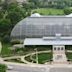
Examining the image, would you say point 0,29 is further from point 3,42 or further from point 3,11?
point 3,11

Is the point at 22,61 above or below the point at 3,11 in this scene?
below

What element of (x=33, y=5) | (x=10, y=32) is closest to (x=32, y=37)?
(x=10, y=32)

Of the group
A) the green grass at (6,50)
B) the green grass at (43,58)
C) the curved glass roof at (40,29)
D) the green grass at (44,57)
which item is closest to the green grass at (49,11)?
the curved glass roof at (40,29)

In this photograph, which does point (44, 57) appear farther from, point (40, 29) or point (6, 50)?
point (40, 29)

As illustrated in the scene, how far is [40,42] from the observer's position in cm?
6606

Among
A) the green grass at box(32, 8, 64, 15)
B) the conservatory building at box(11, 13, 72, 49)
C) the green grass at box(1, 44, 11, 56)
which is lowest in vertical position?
the green grass at box(1, 44, 11, 56)

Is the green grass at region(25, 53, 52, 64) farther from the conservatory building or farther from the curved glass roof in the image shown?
the curved glass roof

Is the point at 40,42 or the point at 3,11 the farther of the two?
the point at 3,11

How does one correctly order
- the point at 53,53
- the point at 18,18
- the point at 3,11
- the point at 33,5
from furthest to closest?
the point at 33,5 → the point at 3,11 → the point at 18,18 → the point at 53,53

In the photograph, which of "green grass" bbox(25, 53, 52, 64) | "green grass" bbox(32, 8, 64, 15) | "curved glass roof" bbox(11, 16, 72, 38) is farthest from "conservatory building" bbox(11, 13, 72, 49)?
"green grass" bbox(32, 8, 64, 15)

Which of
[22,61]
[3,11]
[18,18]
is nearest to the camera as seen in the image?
[22,61]

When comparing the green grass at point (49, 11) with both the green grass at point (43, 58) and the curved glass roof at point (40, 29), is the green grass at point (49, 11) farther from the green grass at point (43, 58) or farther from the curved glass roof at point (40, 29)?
the green grass at point (43, 58)

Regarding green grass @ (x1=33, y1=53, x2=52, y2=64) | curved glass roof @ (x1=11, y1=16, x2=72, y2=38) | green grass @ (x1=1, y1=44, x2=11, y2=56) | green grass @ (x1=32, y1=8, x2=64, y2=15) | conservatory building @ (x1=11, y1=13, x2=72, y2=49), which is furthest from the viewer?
green grass @ (x1=32, y1=8, x2=64, y2=15)

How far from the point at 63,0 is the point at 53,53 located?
57.0 metres
